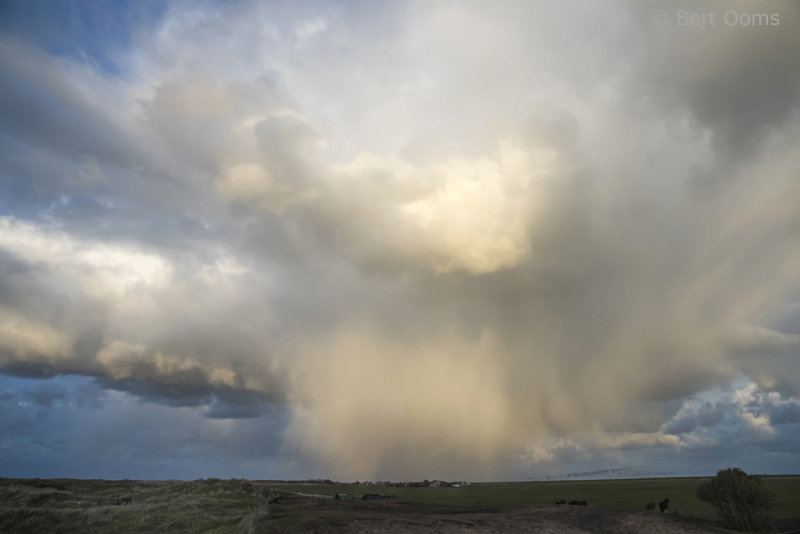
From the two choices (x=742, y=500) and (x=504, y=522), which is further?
(x=742, y=500)

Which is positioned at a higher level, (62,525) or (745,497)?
(745,497)

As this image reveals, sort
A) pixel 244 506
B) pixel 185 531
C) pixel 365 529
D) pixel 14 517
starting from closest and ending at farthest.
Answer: pixel 365 529 < pixel 185 531 < pixel 14 517 < pixel 244 506

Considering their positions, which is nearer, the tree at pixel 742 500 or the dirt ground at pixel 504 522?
the dirt ground at pixel 504 522

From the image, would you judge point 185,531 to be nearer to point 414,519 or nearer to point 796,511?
point 414,519

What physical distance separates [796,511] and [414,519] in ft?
234

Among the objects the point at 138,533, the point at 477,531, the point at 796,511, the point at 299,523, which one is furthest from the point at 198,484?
the point at 796,511

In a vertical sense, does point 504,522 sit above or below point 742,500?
below

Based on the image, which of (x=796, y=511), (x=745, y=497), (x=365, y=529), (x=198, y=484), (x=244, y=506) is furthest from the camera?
(x=198, y=484)

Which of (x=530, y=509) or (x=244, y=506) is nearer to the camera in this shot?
(x=530, y=509)

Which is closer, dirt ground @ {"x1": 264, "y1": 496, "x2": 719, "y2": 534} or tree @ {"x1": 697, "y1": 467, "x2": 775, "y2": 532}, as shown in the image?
dirt ground @ {"x1": 264, "y1": 496, "x2": 719, "y2": 534}

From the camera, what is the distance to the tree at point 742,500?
174ft

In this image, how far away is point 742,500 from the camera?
179 ft

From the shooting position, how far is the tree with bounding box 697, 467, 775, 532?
5306cm

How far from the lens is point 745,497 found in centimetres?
5441
